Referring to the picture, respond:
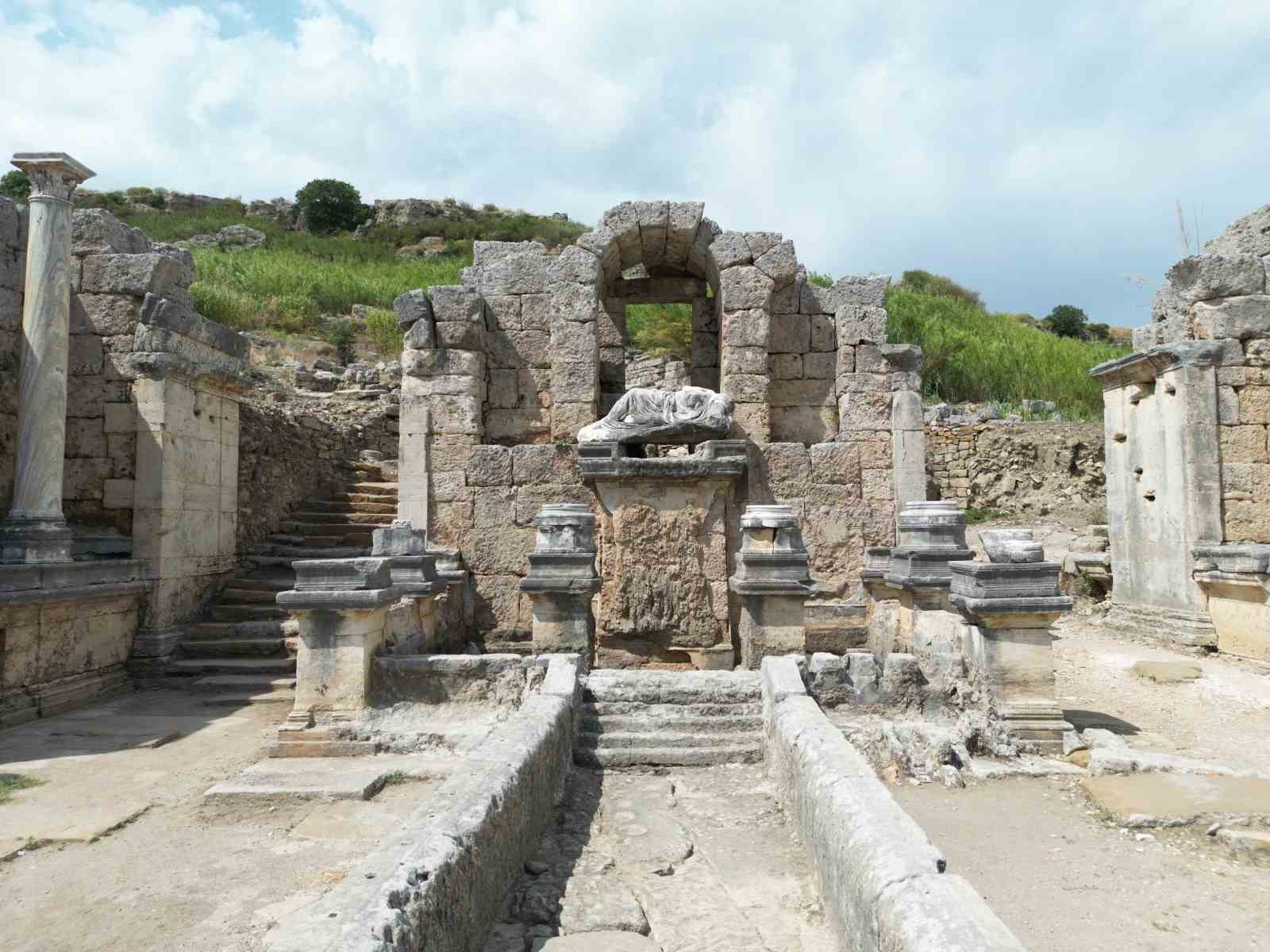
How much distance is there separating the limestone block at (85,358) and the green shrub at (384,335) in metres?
14.0

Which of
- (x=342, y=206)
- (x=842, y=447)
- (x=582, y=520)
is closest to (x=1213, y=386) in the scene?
(x=842, y=447)

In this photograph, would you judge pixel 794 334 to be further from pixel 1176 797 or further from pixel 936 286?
pixel 936 286

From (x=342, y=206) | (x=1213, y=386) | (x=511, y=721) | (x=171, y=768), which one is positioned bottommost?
(x=171, y=768)

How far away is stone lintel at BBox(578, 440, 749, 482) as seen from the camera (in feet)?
24.2

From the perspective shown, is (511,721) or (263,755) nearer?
(511,721)

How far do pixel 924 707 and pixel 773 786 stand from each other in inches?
58.5

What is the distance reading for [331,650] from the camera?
5.59 metres

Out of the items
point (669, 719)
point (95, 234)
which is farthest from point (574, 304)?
point (95, 234)

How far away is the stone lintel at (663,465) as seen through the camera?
737 cm

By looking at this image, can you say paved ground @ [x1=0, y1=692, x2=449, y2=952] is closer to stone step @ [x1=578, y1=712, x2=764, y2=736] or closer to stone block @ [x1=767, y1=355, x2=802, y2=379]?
stone step @ [x1=578, y1=712, x2=764, y2=736]

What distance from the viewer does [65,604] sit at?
23.1 feet

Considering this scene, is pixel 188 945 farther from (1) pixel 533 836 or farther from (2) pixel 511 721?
(2) pixel 511 721

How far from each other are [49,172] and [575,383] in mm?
5080

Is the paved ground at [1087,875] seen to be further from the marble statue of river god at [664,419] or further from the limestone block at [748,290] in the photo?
the limestone block at [748,290]
